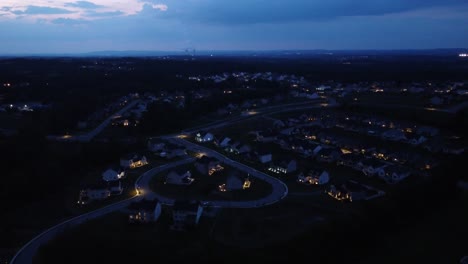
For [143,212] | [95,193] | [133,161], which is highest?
[143,212]

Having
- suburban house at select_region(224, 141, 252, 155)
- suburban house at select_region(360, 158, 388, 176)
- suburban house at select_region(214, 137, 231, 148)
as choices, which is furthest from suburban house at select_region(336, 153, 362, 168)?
suburban house at select_region(214, 137, 231, 148)

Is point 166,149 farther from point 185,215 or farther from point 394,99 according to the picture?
point 394,99

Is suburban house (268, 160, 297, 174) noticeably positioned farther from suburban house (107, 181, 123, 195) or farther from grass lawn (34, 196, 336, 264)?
suburban house (107, 181, 123, 195)

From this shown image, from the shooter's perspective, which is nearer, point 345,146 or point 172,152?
point 172,152

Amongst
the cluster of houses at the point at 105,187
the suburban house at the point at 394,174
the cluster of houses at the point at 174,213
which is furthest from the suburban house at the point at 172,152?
the suburban house at the point at 394,174

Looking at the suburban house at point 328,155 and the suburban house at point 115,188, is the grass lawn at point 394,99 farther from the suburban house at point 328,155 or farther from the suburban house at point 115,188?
the suburban house at point 115,188

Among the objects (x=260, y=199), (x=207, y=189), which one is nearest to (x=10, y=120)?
(x=207, y=189)

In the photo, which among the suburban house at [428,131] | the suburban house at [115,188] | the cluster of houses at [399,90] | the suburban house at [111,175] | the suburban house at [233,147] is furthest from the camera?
the cluster of houses at [399,90]
